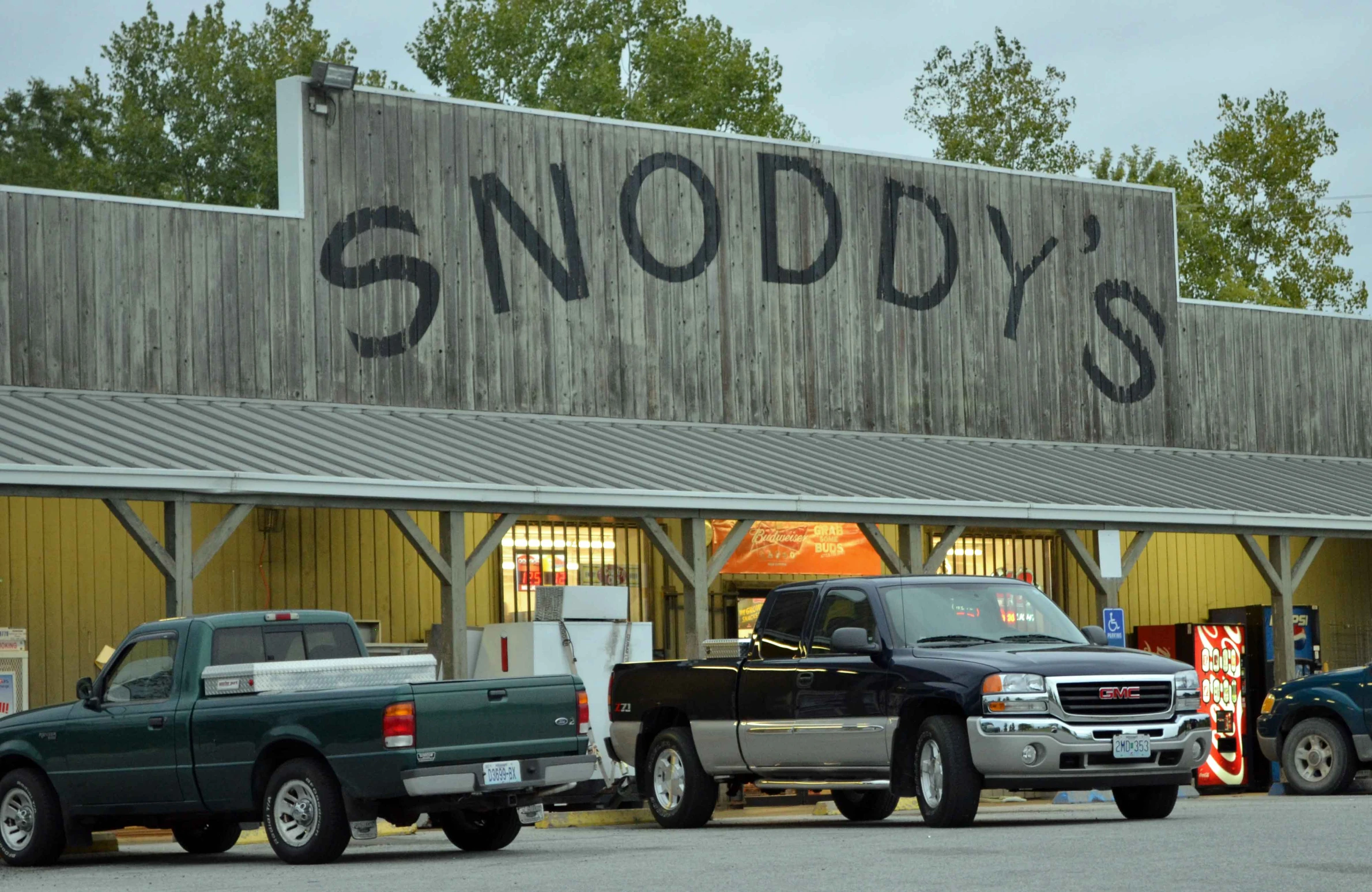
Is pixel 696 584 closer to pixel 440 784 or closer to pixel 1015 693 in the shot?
pixel 1015 693

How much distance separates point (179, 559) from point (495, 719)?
5833mm

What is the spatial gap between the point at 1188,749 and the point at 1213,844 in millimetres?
2590

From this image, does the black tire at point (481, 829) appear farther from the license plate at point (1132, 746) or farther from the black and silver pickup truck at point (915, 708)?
the license plate at point (1132, 746)

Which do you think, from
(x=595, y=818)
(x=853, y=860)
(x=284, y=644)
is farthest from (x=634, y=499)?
(x=853, y=860)

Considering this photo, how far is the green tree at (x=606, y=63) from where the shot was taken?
50281 millimetres

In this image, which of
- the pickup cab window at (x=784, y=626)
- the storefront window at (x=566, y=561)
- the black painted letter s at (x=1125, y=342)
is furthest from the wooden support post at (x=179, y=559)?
the black painted letter s at (x=1125, y=342)

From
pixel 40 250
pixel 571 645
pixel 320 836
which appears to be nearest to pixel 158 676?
pixel 320 836

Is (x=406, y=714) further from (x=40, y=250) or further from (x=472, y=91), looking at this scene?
(x=472, y=91)

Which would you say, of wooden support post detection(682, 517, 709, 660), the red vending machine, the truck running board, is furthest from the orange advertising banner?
the truck running board

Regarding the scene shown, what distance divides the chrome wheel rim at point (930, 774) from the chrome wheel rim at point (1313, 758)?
702 cm

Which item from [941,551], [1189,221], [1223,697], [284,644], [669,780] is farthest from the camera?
[1189,221]

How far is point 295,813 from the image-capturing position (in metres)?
12.9

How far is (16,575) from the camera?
2050 centimetres

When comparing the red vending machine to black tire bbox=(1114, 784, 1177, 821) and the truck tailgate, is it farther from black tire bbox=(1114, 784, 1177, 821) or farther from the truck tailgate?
the truck tailgate
